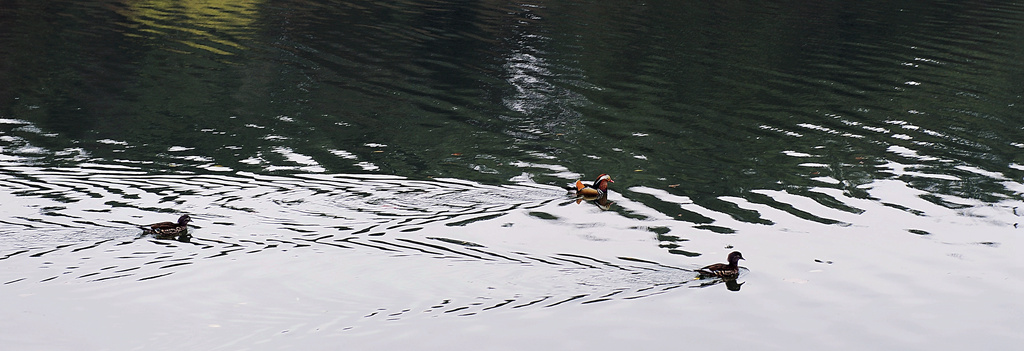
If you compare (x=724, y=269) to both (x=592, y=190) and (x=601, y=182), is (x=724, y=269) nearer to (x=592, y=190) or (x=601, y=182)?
(x=592, y=190)

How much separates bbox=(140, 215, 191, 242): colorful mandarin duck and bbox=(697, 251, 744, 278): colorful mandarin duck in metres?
7.00

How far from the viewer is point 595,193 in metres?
17.2

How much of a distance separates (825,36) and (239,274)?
3458cm

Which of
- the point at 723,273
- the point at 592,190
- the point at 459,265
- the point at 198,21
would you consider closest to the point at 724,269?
the point at 723,273

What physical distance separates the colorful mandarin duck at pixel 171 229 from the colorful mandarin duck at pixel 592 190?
6361 millimetres

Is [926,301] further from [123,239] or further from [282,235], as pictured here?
[123,239]

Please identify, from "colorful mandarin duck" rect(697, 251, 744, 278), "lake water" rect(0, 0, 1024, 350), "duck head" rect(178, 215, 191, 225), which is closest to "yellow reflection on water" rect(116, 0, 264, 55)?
"lake water" rect(0, 0, 1024, 350)

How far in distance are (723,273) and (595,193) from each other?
172 inches

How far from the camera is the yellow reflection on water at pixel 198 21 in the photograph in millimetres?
36688

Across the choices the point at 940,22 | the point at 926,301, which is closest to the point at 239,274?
the point at 926,301

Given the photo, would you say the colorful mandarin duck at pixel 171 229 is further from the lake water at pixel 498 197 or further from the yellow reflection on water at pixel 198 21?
the yellow reflection on water at pixel 198 21

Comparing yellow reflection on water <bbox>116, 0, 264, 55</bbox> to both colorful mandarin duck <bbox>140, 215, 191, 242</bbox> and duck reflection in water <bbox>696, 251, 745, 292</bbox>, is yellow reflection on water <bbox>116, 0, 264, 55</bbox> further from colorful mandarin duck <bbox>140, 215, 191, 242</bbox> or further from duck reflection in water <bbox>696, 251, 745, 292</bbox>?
duck reflection in water <bbox>696, 251, 745, 292</bbox>

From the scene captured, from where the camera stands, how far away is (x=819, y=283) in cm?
1339

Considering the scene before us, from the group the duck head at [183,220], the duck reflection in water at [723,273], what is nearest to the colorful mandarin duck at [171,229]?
the duck head at [183,220]
